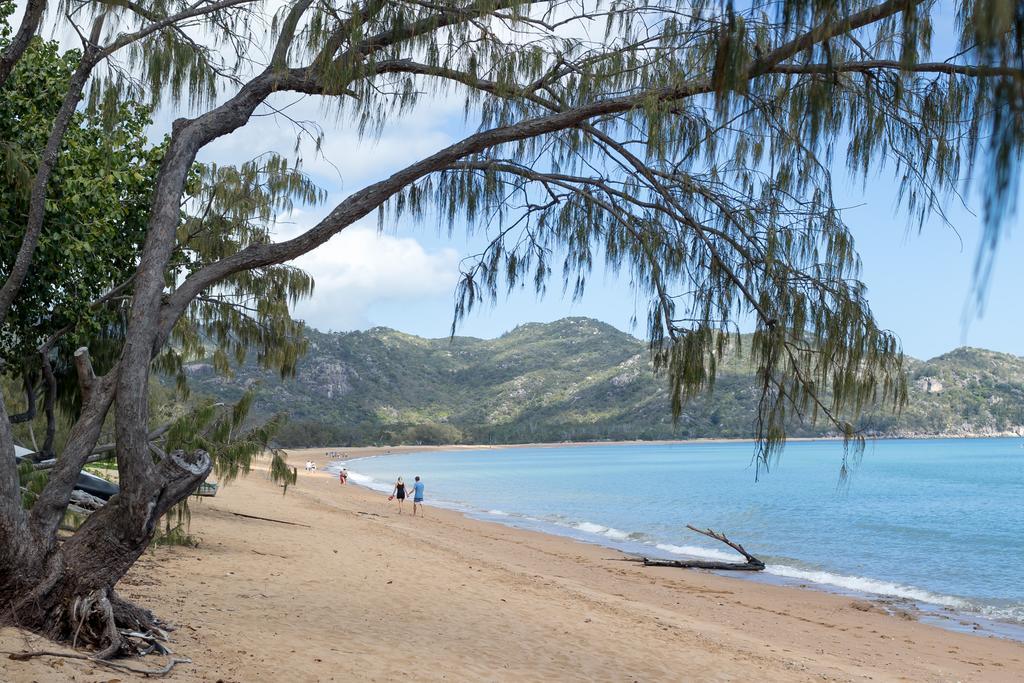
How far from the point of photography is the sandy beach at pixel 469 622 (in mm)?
6480

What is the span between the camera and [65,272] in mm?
7270

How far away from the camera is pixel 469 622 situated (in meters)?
9.09

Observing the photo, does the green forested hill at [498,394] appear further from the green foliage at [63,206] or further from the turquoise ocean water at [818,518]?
the green foliage at [63,206]

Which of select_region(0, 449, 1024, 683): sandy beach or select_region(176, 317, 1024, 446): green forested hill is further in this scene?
select_region(176, 317, 1024, 446): green forested hill

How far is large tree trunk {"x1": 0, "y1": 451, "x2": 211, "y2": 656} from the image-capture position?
195 inches

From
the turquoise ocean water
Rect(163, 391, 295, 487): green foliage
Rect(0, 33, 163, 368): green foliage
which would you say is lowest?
the turquoise ocean water

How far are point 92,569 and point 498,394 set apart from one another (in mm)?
139008

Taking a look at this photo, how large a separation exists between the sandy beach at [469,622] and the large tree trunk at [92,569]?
242 mm

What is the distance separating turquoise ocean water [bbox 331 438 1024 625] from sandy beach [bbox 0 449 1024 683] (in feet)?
9.92

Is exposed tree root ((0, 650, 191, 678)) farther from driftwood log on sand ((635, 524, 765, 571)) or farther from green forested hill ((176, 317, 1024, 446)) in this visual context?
green forested hill ((176, 317, 1024, 446))

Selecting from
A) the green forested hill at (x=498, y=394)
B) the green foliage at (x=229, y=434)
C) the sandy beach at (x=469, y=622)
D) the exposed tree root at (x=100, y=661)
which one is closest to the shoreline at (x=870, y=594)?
the sandy beach at (x=469, y=622)

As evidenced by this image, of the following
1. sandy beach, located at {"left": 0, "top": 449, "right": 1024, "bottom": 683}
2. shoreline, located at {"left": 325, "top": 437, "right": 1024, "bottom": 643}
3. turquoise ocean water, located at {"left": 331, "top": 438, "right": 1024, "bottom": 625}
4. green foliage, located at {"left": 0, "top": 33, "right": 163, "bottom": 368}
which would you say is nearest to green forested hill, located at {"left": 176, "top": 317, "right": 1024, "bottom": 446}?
turquoise ocean water, located at {"left": 331, "top": 438, "right": 1024, "bottom": 625}

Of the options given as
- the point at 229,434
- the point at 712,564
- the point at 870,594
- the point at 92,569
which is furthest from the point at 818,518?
the point at 92,569

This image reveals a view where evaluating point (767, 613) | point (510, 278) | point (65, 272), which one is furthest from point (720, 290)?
point (767, 613)
